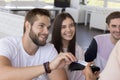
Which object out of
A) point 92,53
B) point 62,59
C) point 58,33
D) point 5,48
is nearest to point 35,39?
point 5,48

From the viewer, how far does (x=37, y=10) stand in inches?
61.8

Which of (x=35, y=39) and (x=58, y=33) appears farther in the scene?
(x=58, y=33)

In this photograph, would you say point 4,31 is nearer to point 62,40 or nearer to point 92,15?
point 62,40

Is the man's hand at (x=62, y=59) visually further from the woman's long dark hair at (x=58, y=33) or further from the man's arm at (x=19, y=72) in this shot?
the woman's long dark hair at (x=58, y=33)

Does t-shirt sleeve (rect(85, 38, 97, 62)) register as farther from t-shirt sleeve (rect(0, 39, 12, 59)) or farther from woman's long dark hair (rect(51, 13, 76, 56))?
t-shirt sleeve (rect(0, 39, 12, 59))

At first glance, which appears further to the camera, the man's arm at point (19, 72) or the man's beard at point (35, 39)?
the man's beard at point (35, 39)

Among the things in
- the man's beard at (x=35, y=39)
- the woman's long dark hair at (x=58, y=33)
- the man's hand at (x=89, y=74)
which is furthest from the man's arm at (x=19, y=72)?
the woman's long dark hair at (x=58, y=33)

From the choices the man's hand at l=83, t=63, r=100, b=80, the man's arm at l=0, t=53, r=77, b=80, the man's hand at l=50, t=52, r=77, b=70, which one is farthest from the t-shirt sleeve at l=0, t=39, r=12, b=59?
the man's hand at l=83, t=63, r=100, b=80

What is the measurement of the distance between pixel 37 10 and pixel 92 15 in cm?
817

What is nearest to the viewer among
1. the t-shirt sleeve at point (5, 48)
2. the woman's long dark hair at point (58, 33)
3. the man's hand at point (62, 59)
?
the man's hand at point (62, 59)

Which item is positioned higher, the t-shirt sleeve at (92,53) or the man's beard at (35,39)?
the man's beard at (35,39)

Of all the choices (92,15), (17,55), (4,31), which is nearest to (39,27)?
(17,55)

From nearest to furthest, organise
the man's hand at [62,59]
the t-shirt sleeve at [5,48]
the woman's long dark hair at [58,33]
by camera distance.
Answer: the man's hand at [62,59]
the t-shirt sleeve at [5,48]
the woman's long dark hair at [58,33]

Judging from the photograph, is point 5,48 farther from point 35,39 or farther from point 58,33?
point 58,33
